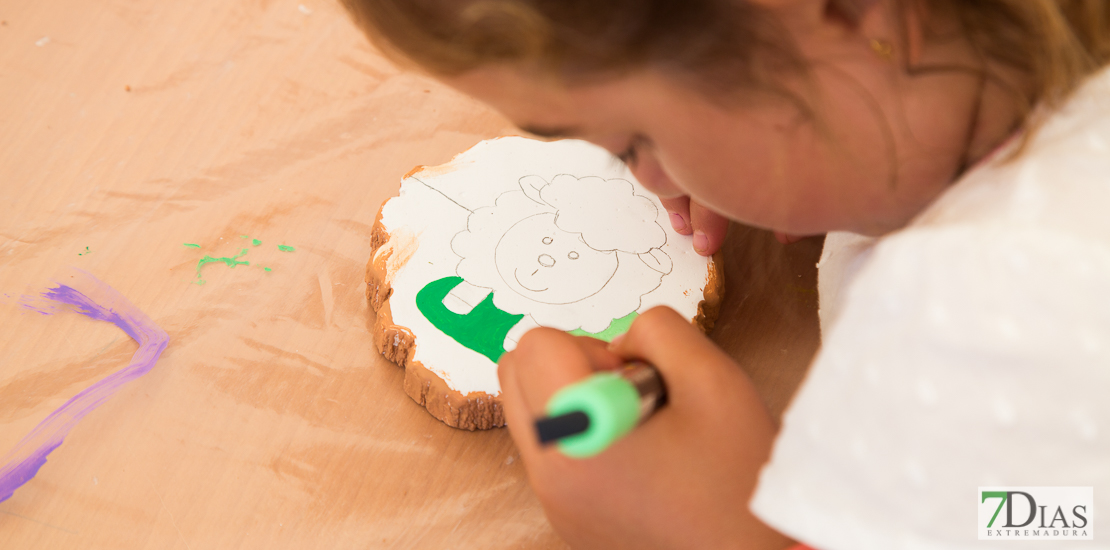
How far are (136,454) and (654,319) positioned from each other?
1.44 feet

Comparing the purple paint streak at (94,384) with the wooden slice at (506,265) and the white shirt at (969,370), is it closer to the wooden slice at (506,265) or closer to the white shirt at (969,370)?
the wooden slice at (506,265)

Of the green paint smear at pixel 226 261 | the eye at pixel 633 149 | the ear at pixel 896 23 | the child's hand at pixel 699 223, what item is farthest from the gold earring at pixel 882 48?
the green paint smear at pixel 226 261

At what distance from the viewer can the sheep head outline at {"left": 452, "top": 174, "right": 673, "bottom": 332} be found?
24.8 inches

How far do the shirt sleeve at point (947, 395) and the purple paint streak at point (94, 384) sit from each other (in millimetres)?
533

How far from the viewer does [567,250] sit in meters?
0.66

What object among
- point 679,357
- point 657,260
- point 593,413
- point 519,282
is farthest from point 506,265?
point 593,413

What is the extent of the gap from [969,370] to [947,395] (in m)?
0.02

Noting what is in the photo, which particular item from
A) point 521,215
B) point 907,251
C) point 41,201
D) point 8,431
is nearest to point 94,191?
point 41,201

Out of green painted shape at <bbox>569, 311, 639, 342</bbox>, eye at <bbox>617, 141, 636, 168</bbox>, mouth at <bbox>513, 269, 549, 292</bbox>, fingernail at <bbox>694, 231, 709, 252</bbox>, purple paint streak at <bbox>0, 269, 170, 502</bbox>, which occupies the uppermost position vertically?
eye at <bbox>617, 141, 636, 168</bbox>

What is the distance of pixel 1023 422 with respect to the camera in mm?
369

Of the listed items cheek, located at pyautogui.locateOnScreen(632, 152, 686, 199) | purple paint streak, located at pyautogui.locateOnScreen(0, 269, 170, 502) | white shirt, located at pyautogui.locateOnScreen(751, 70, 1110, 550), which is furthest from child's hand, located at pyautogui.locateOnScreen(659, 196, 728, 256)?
purple paint streak, located at pyautogui.locateOnScreen(0, 269, 170, 502)

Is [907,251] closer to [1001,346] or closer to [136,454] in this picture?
[1001,346]

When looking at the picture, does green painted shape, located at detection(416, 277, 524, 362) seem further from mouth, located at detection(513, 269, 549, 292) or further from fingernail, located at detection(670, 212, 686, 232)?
fingernail, located at detection(670, 212, 686, 232)

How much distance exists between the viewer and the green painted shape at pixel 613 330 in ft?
2.00
